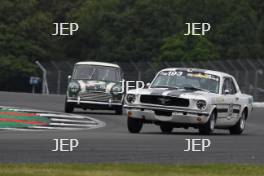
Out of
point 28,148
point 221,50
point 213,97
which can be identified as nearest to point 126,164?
point 28,148

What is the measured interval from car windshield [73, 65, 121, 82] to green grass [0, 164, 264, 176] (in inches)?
668

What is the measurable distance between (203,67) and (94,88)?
20.1 metres

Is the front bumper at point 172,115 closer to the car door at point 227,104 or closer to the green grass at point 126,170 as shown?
the car door at point 227,104

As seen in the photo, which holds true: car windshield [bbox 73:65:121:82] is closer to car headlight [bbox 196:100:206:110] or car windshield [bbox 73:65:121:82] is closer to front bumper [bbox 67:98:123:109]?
front bumper [bbox 67:98:123:109]

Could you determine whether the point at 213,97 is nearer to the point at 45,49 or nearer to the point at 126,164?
the point at 126,164

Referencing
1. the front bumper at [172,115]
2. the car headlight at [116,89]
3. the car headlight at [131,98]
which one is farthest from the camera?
the car headlight at [116,89]

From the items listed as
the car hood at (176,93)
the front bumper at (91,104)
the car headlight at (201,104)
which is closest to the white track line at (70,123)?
the front bumper at (91,104)

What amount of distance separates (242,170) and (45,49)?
199ft

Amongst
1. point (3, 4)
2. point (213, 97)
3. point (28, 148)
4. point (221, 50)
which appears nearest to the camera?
point (28, 148)

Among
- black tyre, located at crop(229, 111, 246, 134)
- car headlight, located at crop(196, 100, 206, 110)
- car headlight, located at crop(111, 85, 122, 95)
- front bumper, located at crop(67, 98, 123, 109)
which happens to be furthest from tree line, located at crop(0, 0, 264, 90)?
→ car headlight, located at crop(196, 100, 206, 110)

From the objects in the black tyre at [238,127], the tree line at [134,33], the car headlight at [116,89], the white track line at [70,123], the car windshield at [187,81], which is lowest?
the white track line at [70,123]

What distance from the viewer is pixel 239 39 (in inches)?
2643

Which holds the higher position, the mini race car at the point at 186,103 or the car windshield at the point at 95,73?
the car windshield at the point at 95,73

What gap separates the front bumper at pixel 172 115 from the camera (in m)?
20.6
